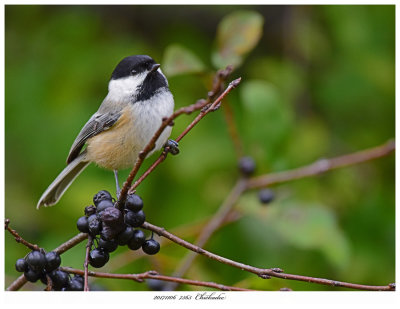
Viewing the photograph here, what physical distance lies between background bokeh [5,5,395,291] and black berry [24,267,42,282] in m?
0.49

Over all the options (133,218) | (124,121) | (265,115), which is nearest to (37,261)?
(133,218)

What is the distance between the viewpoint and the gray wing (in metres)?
1.75

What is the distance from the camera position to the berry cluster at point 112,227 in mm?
1208

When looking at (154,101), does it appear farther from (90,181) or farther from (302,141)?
(302,141)

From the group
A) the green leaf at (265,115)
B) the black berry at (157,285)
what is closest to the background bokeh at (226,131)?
the green leaf at (265,115)

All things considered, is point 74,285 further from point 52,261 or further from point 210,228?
point 210,228

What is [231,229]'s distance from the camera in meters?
2.22

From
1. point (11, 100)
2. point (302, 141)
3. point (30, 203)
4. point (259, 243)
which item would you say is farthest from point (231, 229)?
point (11, 100)

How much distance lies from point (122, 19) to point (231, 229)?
139 centimetres

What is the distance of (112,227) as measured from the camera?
3.97 feet

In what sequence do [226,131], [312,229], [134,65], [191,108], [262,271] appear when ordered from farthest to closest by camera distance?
[226,131]
[312,229]
[134,65]
[262,271]
[191,108]

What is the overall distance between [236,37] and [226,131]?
76cm

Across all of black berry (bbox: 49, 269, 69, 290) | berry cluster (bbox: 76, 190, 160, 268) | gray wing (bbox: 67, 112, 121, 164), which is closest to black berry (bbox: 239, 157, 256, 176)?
gray wing (bbox: 67, 112, 121, 164)

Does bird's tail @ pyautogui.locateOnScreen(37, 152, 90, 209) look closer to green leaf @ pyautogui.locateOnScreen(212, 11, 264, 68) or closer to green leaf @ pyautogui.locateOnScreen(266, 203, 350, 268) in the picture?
green leaf @ pyautogui.locateOnScreen(212, 11, 264, 68)
